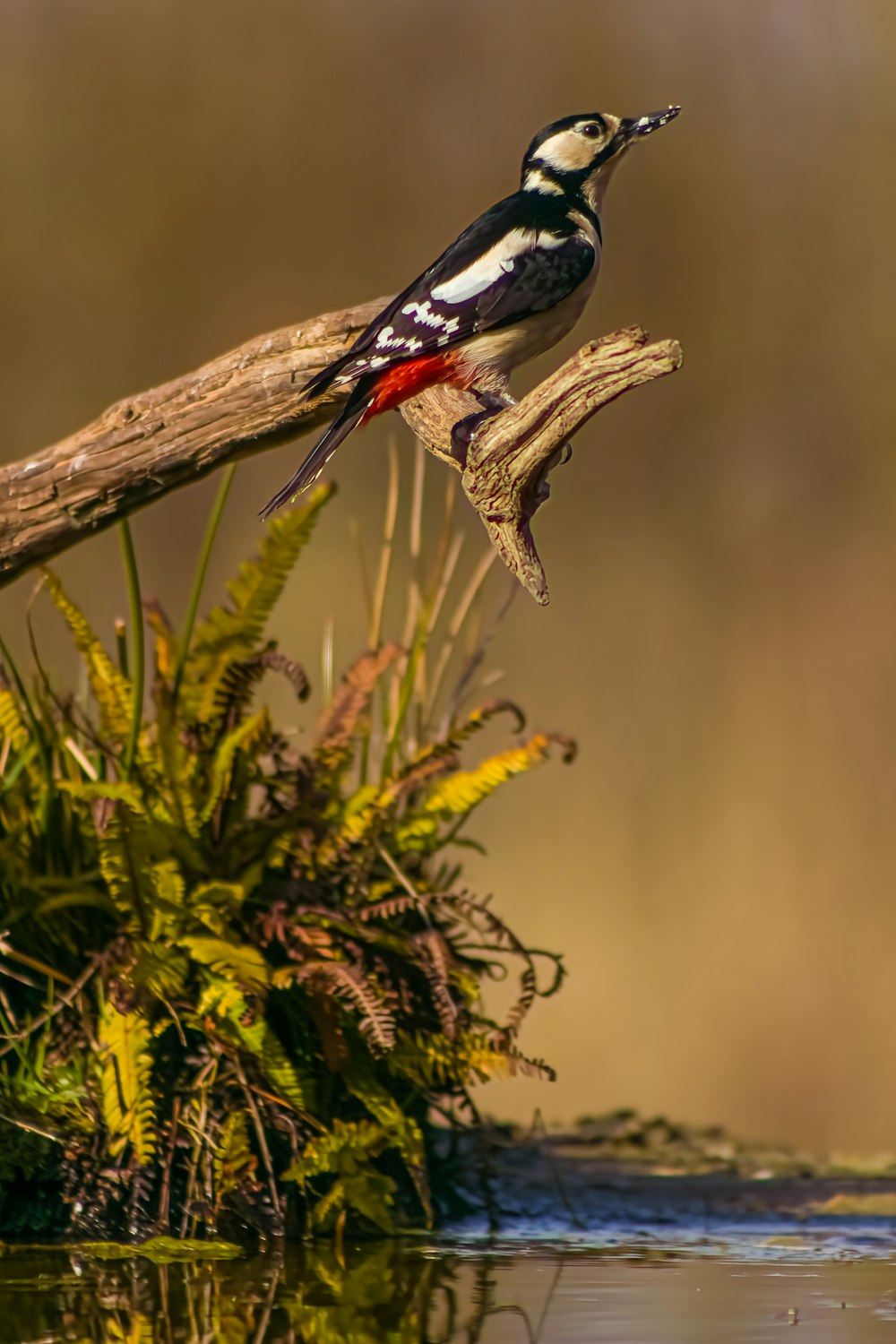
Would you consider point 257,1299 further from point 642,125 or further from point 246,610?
point 642,125

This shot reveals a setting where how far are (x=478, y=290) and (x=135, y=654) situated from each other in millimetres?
1014

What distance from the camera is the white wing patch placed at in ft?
11.6

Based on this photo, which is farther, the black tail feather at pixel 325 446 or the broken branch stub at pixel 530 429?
the black tail feather at pixel 325 446

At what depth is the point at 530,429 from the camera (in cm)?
318

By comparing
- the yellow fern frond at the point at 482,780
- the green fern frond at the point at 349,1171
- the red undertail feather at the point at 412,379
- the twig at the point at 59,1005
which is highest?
the red undertail feather at the point at 412,379

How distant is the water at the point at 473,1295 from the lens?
2885mm

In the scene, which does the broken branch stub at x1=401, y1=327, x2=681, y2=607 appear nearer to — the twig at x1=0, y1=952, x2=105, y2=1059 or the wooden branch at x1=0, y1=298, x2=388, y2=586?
the wooden branch at x1=0, y1=298, x2=388, y2=586

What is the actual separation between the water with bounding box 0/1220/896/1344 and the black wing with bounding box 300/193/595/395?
1534 millimetres

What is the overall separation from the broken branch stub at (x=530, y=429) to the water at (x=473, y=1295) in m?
1.16

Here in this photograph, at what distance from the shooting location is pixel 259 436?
349 centimetres

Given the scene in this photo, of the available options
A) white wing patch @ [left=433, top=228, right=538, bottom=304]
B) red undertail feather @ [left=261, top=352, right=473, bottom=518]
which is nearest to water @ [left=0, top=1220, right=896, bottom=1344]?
red undertail feather @ [left=261, top=352, right=473, bottom=518]

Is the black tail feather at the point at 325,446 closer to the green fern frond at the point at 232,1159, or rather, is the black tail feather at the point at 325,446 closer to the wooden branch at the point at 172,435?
the wooden branch at the point at 172,435

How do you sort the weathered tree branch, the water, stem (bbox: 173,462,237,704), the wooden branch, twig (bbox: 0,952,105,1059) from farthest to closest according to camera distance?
stem (bbox: 173,462,237,704) < twig (bbox: 0,952,105,1059) < the wooden branch < the weathered tree branch < the water

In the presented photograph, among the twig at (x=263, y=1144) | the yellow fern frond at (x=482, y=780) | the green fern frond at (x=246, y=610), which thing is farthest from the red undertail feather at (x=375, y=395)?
the twig at (x=263, y=1144)
